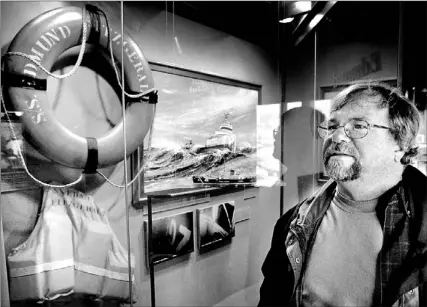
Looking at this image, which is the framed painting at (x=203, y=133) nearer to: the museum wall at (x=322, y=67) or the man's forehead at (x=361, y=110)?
the museum wall at (x=322, y=67)

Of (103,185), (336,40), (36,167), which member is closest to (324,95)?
(336,40)

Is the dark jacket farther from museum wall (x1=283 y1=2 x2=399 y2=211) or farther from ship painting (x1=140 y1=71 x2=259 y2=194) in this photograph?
ship painting (x1=140 y1=71 x2=259 y2=194)

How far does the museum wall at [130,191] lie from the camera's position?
1.06 m

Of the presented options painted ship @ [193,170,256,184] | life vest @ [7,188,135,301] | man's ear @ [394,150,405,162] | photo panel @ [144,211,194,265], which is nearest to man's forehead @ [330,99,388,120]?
man's ear @ [394,150,405,162]

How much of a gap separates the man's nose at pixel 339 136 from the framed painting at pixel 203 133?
0.24m

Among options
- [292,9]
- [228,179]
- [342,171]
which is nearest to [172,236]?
[228,179]

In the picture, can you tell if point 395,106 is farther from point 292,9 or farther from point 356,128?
point 292,9

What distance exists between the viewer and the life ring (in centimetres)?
102

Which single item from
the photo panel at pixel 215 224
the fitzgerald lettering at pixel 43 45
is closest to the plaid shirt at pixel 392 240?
the photo panel at pixel 215 224

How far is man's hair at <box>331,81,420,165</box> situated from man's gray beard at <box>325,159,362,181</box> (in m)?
Answer: 0.13

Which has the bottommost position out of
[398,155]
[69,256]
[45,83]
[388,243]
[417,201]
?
[69,256]

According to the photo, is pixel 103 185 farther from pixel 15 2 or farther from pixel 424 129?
pixel 424 129

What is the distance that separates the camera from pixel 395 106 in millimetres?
926

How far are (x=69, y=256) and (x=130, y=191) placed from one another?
31 cm
